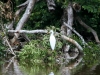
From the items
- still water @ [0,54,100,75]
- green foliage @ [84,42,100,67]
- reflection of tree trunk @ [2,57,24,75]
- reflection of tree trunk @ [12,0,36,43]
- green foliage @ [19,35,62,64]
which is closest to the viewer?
still water @ [0,54,100,75]

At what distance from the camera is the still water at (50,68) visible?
30.3 feet

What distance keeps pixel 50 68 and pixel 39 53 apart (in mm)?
1293

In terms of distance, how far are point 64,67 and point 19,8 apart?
6.14 metres

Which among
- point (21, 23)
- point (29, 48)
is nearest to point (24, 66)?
point (29, 48)

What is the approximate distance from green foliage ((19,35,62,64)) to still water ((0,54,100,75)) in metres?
0.34

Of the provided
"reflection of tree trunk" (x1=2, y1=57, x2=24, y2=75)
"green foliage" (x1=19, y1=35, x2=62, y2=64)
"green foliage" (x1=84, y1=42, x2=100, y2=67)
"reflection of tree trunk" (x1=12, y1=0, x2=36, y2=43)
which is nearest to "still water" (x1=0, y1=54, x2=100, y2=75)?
"reflection of tree trunk" (x1=2, y1=57, x2=24, y2=75)

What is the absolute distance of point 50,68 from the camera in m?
10.1

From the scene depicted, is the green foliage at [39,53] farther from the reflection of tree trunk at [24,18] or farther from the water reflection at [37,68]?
the reflection of tree trunk at [24,18]

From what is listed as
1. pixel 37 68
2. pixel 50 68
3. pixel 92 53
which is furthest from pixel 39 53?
pixel 92 53

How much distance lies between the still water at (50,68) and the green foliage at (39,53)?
34 cm

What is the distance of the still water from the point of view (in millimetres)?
9234

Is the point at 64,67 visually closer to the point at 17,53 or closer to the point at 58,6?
the point at 17,53

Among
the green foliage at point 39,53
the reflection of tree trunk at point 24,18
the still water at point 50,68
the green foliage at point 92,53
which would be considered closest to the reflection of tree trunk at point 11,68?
the still water at point 50,68

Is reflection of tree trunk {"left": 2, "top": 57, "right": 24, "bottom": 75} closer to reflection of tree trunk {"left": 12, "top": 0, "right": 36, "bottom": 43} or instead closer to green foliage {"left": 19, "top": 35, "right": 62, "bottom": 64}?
green foliage {"left": 19, "top": 35, "right": 62, "bottom": 64}
